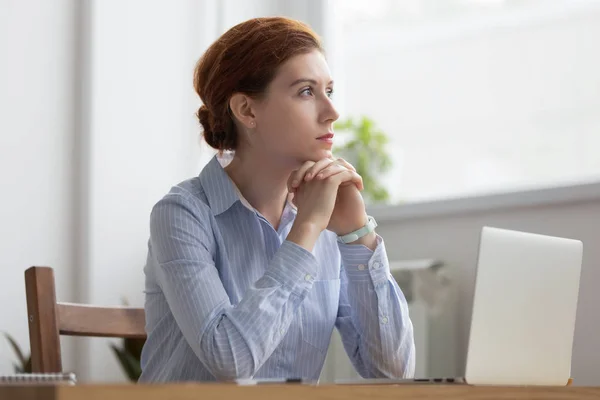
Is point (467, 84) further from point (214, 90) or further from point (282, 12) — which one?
point (214, 90)

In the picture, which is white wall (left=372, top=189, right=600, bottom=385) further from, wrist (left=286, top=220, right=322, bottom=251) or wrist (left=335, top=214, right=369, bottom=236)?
wrist (left=286, top=220, right=322, bottom=251)

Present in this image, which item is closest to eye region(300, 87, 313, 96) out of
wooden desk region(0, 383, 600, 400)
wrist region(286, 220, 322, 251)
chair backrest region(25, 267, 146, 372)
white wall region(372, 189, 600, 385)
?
wrist region(286, 220, 322, 251)

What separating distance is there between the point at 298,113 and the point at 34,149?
5.25ft

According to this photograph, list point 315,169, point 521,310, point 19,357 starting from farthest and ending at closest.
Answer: point 19,357 → point 315,169 → point 521,310

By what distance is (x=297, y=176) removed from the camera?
164cm

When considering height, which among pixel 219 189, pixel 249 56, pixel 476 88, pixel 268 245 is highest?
pixel 476 88

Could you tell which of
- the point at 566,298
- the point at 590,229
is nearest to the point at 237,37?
the point at 566,298

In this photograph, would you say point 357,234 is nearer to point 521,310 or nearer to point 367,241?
point 367,241

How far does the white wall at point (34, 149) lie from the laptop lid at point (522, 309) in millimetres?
2124

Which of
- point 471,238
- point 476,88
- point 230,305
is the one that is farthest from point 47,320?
point 476,88

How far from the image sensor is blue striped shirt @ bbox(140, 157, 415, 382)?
1456mm

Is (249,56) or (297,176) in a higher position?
(249,56)

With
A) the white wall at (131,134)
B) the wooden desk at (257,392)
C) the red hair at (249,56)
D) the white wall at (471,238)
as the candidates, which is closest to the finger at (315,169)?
the red hair at (249,56)

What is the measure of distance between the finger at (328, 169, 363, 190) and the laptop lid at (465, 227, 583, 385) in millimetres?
459
